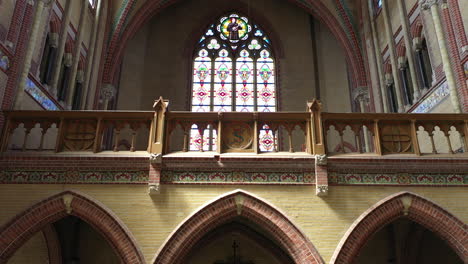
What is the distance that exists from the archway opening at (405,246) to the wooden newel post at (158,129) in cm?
580

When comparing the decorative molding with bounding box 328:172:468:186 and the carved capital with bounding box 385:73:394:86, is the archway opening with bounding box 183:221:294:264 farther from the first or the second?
the carved capital with bounding box 385:73:394:86

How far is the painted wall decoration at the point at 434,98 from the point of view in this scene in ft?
34.6

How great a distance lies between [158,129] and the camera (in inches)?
351

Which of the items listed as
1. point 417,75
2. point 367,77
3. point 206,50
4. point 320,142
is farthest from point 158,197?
point 206,50

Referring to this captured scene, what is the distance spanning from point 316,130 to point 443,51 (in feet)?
13.0

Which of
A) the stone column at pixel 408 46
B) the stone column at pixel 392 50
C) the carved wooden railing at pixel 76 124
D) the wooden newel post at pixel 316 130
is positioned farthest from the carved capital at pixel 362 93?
the carved wooden railing at pixel 76 124

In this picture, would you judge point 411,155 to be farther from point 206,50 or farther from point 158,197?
point 206,50

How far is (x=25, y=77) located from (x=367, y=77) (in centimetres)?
1118

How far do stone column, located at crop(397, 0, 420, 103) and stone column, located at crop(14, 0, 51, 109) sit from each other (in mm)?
9862

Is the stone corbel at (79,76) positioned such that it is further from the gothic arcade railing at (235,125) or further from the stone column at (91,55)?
the gothic arcade railing at (235,125)

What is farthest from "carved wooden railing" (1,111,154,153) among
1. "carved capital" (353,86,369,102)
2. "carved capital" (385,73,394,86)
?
"carved capital" (353,86,369,102)

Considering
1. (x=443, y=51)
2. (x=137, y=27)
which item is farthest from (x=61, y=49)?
(x=443, y=51)

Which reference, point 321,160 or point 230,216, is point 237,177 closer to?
point 230,216

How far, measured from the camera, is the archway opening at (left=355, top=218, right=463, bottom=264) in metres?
10.8
